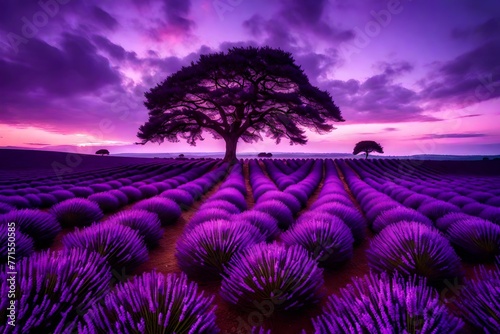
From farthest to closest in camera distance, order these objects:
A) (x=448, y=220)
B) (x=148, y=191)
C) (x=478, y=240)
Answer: (x=148, y=191) < (x=448, y=220) < (x=478, y=240)

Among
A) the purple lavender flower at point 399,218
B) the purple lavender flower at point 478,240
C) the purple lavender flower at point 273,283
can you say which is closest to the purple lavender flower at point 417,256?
the purple lavender flower at point 273,283

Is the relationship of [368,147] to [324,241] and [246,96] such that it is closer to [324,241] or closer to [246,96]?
[246,96]

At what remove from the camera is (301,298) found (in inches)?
75.9

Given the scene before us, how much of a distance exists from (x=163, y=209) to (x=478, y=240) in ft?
16.6

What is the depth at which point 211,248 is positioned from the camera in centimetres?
260

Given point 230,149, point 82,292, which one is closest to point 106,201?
point 82,292

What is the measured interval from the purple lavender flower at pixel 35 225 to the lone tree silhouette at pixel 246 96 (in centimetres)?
1244

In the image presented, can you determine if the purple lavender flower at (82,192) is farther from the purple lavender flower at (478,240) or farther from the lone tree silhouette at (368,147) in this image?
the lone tree silhouette at (368,147)

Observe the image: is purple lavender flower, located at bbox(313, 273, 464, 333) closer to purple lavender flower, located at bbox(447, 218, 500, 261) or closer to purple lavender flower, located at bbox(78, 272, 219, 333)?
purple lavender flower, located at bbox(78, 272, 219, 333)

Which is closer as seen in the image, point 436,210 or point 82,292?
point 82,292

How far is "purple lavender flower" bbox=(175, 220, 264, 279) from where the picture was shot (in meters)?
2.52

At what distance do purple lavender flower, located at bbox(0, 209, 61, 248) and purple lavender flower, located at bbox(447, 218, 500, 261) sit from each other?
5.77 m

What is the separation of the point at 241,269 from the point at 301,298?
526 millimetres

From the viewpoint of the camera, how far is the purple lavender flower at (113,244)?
8.40 feet
